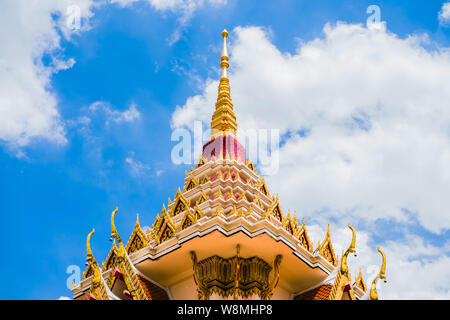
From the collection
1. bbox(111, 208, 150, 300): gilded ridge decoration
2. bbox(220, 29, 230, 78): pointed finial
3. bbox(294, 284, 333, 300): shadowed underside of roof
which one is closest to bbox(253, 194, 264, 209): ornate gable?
bbox(294, 284, 333, 300): shadowed underside of roof

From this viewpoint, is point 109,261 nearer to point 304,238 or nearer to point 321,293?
point 304,238

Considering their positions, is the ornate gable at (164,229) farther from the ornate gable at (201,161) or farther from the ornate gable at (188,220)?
the ornate gable at (201,161)

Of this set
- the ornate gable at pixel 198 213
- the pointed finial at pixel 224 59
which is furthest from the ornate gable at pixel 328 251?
the pointed finial at pixel 224 59

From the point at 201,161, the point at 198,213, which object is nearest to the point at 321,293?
the point at 198,213

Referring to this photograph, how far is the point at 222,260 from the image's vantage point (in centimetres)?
1942

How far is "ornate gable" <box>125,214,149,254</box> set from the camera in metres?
20.9

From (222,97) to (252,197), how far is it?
6.86 metres

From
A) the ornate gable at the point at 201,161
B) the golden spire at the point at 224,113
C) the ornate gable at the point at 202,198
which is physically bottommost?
the ornate gable at the point at 202,198

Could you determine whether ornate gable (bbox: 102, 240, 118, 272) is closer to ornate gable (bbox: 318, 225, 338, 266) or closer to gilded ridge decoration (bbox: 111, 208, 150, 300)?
gilded ridge decoration (bbox: 111, 208, 150, 300)

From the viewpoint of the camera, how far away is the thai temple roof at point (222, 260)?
18766 mm
